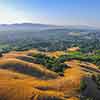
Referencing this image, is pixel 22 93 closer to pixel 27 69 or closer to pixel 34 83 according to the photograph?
pixel 34 83

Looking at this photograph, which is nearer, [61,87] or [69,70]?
[61,87]

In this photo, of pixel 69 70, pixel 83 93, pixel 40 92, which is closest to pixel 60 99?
pixel 40 92

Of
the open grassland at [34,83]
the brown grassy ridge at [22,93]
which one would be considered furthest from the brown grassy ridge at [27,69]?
the brown grassy ridge at [22,93]

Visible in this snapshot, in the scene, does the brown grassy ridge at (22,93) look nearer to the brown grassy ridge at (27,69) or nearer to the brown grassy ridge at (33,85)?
the brown grassy ridge at (33,85)

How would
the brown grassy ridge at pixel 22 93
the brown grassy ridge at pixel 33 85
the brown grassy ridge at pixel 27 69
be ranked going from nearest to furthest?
the brown grassy ridge at pixel 22 93, the brown grassy ridge at pixel 33 85, the brown grassy ridge at pixel 27 69

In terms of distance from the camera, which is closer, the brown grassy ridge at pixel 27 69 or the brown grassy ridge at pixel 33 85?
the brown grassy ridge at pixel 33 85

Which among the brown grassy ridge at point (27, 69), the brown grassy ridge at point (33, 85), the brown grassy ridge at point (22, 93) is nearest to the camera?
the brown grassy ridge at point (22, 93)

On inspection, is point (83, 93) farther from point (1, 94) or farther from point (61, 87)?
point (1, 94)

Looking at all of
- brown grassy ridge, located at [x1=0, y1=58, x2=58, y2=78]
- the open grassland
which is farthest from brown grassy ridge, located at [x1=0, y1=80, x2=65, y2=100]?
brown grassy ridge, located at [x1=0, y1=58, x2=58, y2=78]

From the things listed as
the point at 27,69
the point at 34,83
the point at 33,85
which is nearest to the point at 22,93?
the point at 33,85

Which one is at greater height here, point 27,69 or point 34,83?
point 27,69

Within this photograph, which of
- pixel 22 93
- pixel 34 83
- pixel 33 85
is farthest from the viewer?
pixel 34 83
